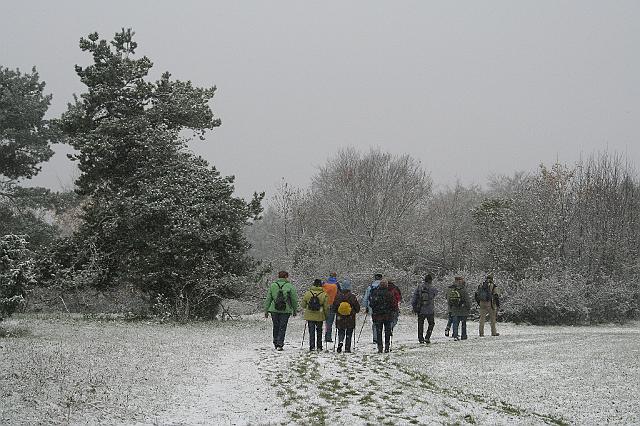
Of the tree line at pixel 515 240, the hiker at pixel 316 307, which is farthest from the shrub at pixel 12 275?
the tree line at pixel 515 240

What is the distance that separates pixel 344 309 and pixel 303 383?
4.76 metres

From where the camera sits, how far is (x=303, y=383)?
10.8 meters

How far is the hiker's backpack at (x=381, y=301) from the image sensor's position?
15648 millimetres

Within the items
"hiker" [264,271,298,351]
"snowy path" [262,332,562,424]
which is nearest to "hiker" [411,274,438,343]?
"hiker" [264,271,298,351]

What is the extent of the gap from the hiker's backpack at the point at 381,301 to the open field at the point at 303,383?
1.12m

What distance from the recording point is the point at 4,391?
812cm

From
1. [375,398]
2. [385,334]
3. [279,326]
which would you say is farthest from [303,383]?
[385,334]

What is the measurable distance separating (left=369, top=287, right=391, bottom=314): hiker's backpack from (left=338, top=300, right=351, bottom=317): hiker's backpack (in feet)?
2.37

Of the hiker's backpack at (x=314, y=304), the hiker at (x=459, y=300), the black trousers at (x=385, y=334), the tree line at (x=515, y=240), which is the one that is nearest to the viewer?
the hiker's backpack at (x=314, y=304)

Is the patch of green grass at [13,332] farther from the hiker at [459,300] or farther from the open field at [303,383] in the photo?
the hiker at [459,300]

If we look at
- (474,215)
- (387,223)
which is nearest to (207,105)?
(474,215)

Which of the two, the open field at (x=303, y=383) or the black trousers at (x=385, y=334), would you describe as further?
the black trousers at (x=385, y=334)

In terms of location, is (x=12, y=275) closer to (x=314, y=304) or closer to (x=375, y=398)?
(x=314, y=304)

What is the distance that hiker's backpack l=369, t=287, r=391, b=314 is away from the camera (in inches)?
616
